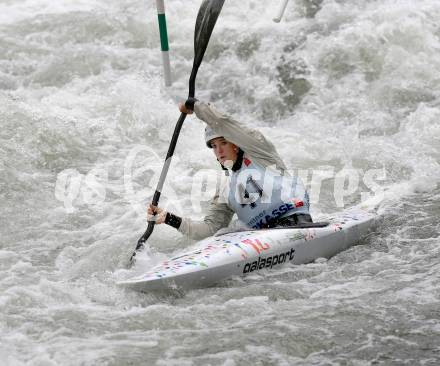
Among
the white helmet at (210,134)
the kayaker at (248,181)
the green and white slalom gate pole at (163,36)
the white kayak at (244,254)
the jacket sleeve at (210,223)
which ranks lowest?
the white kayak at (244,254)

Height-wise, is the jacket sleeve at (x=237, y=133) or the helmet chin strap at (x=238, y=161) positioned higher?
the jacket sleeve at (x=237, y=133)

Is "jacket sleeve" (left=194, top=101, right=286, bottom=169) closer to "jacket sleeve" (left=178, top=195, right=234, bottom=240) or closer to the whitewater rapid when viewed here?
"jacket sleeve" (left=178, top=195, right=234, bottom=240)

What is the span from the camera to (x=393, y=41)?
10.4 m

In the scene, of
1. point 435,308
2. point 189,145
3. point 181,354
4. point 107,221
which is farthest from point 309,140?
point 181,354

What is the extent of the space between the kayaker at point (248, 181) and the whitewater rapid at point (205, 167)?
40cm

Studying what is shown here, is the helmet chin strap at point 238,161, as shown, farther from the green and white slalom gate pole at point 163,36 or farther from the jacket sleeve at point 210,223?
the green and white slalom gate pole at point 163,36

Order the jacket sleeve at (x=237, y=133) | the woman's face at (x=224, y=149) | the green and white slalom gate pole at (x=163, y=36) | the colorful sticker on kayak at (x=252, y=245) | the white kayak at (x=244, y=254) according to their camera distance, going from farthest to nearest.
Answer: the green and white slalom gate pole at (x=163, y=36)
the woman's face at (x=224, y=149)
the jacket sleeve at (x=237, y=133)
the colorful sticker on kayak at (x=252, y=245)
the white kayak at (x=244, y=254)

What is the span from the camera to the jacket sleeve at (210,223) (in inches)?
223

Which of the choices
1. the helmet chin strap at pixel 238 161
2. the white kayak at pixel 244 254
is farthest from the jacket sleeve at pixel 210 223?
the helmet chin strap at pixel 238 161

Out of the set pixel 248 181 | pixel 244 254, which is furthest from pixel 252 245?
pixel 248 181

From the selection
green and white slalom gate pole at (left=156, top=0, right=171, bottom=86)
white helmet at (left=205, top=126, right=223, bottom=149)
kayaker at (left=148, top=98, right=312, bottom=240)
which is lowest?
kayaker at (left=148, top=98, right=312, bottom=240)

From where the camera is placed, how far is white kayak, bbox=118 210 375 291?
4.95m

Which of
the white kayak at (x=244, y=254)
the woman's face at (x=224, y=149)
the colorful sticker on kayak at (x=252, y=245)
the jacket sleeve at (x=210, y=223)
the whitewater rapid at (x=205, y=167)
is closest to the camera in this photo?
the whitewater rapid at (x=205, y=167)

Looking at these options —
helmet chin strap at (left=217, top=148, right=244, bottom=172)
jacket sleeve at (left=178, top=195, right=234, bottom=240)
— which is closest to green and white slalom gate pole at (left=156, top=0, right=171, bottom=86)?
helmet chin strap at (left=217, top=148, right=244, bottom=172)
